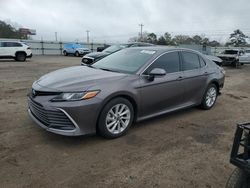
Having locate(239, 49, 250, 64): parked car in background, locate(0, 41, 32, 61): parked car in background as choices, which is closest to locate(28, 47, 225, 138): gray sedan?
locate(0, 41, 32, 61): parked car in background

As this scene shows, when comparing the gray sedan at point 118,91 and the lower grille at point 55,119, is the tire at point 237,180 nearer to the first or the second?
the gray sedan at point 118,91

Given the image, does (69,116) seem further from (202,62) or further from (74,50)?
(74,50)

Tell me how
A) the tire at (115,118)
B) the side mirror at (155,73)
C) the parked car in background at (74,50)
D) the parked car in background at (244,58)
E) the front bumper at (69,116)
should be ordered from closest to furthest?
the front bumper at (69,116)
the tire at (115,118)
the side mirror at (155,73)
the parked car in background at (244,58)
the parked car in background at (74,50)

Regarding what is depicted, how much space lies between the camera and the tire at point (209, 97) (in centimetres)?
643

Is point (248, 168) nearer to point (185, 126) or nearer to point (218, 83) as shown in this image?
point (185, 126)

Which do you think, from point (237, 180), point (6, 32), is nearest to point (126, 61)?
point (237, 180)

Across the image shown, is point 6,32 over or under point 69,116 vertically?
over

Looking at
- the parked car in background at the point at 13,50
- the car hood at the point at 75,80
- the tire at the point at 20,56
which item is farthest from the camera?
the tire at the point at 20,56

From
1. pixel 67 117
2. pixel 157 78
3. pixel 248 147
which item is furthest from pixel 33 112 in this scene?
pixel 248 147

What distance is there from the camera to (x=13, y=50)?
20547 mm

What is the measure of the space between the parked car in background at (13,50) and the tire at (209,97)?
1772 centimetres

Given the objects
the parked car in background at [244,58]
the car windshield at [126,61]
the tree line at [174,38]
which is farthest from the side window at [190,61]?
the tree line at [174,38]

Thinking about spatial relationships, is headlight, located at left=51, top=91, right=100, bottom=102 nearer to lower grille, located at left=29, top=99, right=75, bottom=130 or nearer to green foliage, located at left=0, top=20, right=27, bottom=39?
lower grille, located at left=29, top=99, right=75, bottom=130

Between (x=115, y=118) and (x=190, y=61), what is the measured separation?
2.52m
